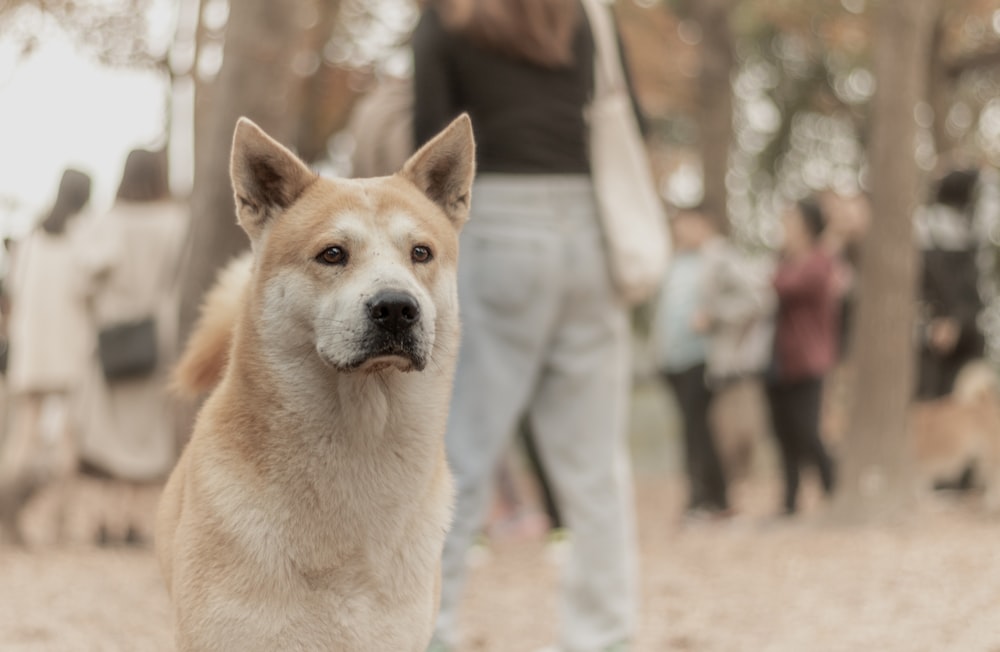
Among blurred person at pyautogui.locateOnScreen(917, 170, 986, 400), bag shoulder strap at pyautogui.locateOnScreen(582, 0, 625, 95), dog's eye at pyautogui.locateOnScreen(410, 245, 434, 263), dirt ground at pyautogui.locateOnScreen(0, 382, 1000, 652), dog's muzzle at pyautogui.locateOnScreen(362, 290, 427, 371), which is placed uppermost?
bag shoulder strap at pyautogui.locateOnScreen(582, 0, 625, 95)

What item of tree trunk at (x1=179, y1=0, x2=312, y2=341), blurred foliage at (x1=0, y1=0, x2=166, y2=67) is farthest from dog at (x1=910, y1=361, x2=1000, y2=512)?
blurred foliage at (x1=0, y1=0, x2=166, y2=67)

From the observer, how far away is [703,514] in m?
9.90

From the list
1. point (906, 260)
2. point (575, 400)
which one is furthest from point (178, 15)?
point (575, 400)

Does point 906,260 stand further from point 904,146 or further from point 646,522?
point 646,522

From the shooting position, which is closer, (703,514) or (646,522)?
(703,514)

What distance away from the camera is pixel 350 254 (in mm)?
3096

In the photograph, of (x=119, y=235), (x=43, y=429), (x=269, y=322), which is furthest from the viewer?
(x=43, y=429)

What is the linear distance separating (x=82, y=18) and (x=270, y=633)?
14303 mm

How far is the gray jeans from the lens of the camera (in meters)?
4.48

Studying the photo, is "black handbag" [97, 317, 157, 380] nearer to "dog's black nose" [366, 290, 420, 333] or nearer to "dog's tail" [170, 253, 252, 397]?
"dog's tail" [170, 253, 252, 397]

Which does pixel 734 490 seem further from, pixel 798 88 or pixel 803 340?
pixel 798 88

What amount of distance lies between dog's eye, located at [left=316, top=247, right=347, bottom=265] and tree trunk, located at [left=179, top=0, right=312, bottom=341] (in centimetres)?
423

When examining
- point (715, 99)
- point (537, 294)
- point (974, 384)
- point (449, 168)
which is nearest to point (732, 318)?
point (974, 384)

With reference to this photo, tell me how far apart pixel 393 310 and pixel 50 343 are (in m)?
Result: 6.66
